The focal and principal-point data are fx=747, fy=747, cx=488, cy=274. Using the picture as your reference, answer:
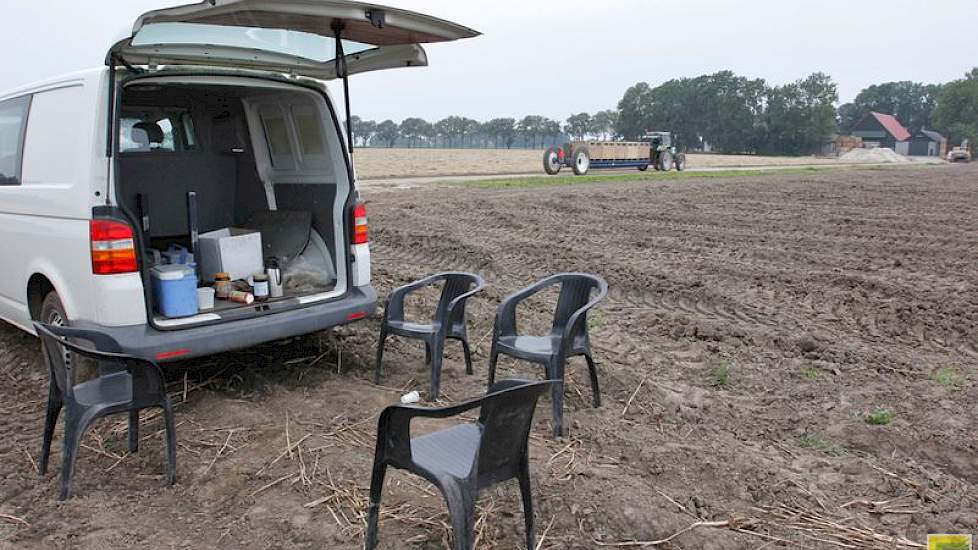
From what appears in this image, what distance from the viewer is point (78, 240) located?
413 cm

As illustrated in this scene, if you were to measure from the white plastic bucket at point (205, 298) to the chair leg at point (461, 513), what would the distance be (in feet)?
8.73

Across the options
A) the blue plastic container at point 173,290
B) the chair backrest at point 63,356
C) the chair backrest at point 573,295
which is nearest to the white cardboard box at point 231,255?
the blue plastic container at point 173,290

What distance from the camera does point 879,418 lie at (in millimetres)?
4449

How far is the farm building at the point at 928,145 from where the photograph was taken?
94.0 m

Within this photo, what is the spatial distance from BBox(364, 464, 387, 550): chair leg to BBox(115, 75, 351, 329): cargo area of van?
2.10 metres

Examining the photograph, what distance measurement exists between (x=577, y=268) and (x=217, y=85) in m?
5.06

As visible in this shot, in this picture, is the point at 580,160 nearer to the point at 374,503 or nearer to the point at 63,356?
the point at 63,356

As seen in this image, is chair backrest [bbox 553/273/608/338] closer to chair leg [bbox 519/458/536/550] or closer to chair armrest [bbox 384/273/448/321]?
chair armrest [bbox 384/273/448/321]

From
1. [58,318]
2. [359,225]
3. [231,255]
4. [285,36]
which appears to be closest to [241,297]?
[231,255]

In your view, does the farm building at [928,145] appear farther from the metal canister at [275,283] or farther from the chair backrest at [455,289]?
the metal canister at [275,283]

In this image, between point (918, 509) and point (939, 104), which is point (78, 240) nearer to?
point (918, 509)

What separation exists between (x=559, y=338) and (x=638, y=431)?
716 mm

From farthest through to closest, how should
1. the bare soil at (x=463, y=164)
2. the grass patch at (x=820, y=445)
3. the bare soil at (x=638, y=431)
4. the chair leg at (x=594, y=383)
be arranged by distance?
1. the bare soil at (x=463, y=164)
2. the chair leg at (x=594, y=383)
3. the grass patch at (x=820, y=445)
4. the bare soil at (x=638, y=431)

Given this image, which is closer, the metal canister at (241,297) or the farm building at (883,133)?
the metal canister at (241,297)
